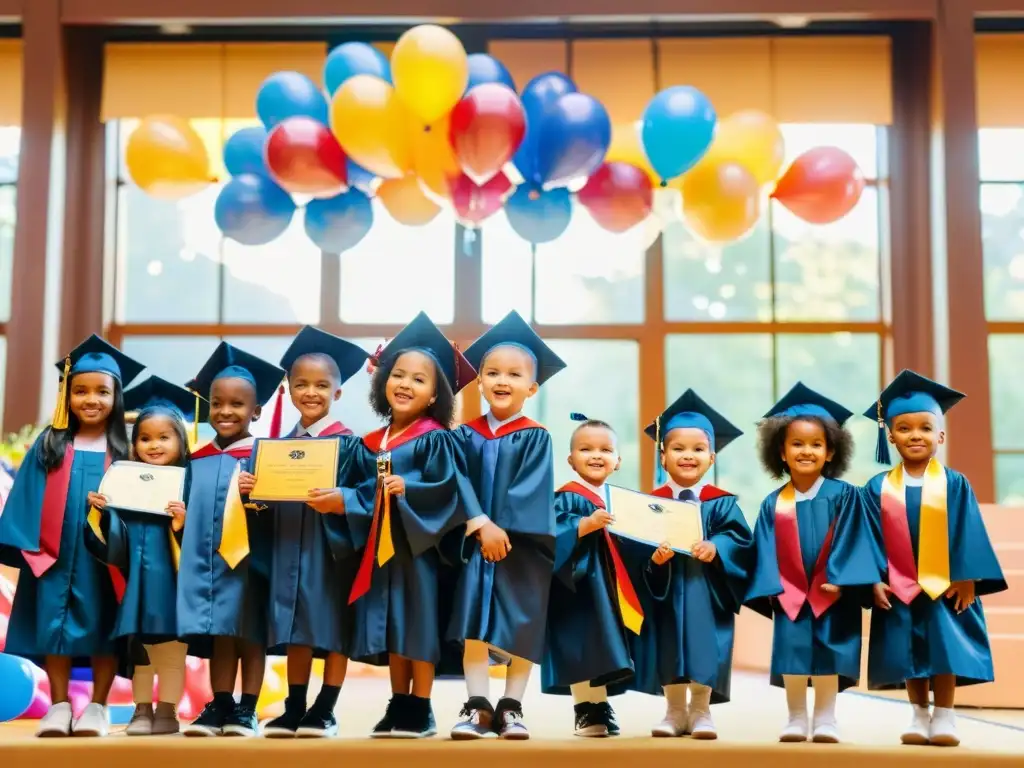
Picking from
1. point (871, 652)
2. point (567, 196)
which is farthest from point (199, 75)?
point (871, 652)

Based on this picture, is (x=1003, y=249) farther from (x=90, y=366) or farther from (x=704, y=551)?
(x=90, y=366)

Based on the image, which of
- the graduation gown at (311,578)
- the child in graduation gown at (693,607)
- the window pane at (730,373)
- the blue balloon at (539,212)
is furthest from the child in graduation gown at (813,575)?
the window pane at (730,373)

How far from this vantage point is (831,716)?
420 centimetres

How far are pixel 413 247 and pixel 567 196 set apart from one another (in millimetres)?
2345

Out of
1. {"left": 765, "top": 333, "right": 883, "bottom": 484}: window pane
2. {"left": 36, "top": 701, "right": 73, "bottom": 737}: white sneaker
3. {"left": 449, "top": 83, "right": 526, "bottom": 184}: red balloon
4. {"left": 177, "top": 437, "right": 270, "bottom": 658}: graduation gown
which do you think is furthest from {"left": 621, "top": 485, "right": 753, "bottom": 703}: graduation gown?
{"left": 765, "top": 333, "right": 883, "bottom": 484}: window pane

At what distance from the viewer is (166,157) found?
23.8 feet

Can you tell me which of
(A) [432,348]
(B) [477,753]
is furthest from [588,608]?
(A) [432,348]

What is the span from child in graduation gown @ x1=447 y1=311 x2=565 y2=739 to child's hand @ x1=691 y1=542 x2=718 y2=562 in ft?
1.66

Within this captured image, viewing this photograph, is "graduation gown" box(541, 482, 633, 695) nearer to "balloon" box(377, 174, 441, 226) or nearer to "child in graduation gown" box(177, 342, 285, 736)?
"child in graduation gown" box(177, 342, 285, 736)

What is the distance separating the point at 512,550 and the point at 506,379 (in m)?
0.60

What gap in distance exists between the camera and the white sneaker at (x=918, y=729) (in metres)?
4.07

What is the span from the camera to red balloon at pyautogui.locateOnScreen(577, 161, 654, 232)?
7.07m

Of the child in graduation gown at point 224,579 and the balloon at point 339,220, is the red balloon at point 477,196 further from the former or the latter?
the child in graduation gown at point 224,579

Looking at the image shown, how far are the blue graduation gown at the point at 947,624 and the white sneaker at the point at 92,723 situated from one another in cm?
259
